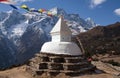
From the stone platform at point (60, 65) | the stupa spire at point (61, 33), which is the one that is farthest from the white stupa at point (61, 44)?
the stone platform at point (60, 65)

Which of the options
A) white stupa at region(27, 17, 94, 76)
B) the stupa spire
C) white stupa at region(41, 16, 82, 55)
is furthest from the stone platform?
the stupa spire

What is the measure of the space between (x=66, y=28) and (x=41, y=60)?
5483mm

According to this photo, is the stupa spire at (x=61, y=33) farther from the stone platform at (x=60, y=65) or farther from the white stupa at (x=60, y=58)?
the stone platform at (x=60, y=65)

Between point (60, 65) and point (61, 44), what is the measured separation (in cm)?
308

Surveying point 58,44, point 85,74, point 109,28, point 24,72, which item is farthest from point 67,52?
point 109,28

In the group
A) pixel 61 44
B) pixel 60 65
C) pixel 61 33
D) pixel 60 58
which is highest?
pixel 61 33

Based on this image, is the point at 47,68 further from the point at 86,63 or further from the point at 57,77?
the point at 86,63

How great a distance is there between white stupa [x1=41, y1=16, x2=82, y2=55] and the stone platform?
2.28 feet

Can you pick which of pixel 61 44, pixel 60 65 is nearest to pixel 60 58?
pixel 60 65

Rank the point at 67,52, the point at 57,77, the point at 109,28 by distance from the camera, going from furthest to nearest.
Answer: the point at 109,28 < the point at 67,52 < the point at 57,77

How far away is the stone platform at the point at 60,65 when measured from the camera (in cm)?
3256

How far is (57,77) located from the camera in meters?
31.8

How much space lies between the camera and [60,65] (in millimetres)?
32969

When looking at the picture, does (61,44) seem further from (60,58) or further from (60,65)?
(60,65)
